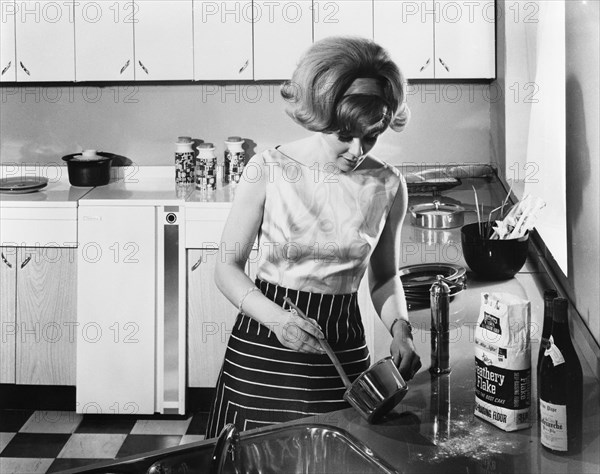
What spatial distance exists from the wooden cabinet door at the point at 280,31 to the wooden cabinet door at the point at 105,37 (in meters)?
0.60

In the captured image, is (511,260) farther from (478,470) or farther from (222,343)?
(222,343)

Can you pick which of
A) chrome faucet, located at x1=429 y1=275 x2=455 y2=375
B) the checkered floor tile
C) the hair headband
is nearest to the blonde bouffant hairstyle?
the hair headband

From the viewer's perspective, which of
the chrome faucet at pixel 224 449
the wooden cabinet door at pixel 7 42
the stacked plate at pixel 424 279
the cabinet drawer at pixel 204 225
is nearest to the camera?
the chrome faucet at pixel 224 449

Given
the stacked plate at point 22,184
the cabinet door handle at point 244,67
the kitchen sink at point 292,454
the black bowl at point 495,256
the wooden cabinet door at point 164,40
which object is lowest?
the kitchen sink at point 292,454

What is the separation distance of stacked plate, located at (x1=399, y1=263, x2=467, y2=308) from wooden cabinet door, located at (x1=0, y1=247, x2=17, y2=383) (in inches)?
83.1

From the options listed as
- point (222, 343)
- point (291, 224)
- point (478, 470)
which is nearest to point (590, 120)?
point (291, 224)

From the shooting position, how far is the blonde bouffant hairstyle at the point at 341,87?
2.02 metres

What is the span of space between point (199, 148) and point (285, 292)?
233 centimetres

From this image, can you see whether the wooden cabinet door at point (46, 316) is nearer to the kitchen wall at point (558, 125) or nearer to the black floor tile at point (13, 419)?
the black floor tile at point (13, 419)

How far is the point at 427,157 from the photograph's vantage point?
4695 mm

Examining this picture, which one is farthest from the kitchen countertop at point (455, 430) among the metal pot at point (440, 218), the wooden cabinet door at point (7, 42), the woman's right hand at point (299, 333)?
the wooden cabinet door at point (7, 42)

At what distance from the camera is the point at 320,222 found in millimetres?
2203

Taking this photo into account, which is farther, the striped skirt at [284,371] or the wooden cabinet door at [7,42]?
the wooden cabinet door at [7,42]

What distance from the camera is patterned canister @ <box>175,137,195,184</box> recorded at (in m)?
4.44
